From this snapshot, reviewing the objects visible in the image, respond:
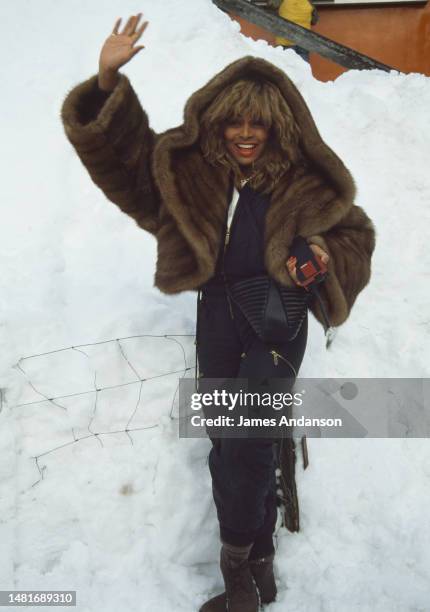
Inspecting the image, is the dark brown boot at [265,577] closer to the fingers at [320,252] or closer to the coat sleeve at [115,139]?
the fingers at [320,252]

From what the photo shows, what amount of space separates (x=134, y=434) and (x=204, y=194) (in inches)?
52.0

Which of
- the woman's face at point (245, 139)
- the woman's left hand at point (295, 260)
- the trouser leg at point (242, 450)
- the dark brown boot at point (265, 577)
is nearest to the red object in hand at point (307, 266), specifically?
the woman's left hand at point (295, 260)

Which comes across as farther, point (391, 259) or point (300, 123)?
point (391, 259)

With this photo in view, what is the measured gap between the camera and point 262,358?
2174 millimetres

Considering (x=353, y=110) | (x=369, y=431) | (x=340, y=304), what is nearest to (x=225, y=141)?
(x=340, y=304)

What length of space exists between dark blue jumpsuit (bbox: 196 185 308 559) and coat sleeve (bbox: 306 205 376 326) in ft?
0.52

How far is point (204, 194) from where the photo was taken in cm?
227

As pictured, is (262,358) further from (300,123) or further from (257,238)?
(300,123)

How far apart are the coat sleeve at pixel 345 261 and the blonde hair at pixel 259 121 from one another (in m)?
0.35

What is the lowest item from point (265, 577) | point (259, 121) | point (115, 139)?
point (265, 577)

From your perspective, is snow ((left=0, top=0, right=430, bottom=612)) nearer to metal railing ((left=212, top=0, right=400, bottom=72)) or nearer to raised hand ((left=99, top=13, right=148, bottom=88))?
raised hand ((left=99, top=13, right=148, bottom=88))

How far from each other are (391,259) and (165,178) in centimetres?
229

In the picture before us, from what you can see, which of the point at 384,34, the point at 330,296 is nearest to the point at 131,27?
the point at 330,296

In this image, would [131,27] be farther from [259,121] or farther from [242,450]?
[242,450]
